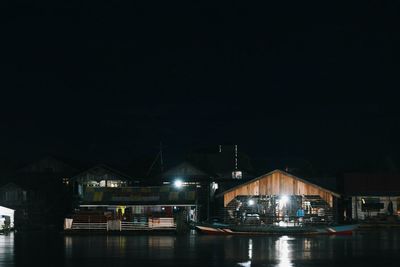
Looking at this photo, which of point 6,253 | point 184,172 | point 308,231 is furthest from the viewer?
point 184,172

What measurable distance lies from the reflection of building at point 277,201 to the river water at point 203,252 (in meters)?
10.7

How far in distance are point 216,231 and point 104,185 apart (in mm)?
25052

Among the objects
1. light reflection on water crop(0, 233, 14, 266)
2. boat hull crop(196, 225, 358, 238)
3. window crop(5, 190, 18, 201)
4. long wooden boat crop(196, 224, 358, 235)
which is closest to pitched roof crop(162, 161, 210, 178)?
window crop(5, 190, 18, 201)

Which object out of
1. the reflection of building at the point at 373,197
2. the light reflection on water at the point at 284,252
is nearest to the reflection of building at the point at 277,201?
the reflection of building at the point at 373,197

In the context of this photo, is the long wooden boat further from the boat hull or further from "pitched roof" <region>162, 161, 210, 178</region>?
"pitched roof" <region>162, 161, 210, 178</region>

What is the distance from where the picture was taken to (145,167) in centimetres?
12112

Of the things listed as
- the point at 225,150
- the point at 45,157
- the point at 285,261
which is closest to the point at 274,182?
the point at 285,261

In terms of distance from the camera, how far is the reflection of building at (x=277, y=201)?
206 ft

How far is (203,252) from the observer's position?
39531mm

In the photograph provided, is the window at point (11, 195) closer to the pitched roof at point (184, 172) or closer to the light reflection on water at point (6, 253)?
the pitched roof at point (184, 172)

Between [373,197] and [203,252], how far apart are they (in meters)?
37.2

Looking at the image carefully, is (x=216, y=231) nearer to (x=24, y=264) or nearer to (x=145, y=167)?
(x=24, y=264)

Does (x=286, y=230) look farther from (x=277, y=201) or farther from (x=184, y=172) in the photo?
(x=184, y=172)

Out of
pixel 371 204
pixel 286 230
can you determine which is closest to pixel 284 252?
pixel 286 230
